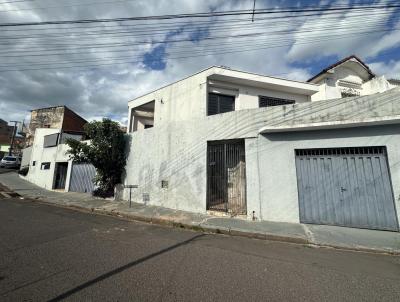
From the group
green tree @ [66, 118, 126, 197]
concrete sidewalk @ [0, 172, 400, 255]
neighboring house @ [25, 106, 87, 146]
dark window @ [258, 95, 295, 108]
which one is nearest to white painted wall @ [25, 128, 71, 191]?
green tree @ [66, 118, 126, 197]

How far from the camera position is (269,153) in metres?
8.02

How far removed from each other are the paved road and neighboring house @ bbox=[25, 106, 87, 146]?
87.3 ft

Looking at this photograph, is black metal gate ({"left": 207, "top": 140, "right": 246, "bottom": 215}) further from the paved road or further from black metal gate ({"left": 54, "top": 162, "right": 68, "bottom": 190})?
black metal gate ({"left": 54, "top": 162, "right": 68, "bottom": 190})

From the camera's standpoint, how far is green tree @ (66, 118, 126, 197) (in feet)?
40.0

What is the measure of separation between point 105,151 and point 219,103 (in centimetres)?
659

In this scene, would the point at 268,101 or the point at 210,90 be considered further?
the point at 268,101

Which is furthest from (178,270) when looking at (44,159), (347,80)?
(44,159)

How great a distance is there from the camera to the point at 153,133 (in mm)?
11555

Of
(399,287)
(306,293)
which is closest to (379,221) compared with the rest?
(399,287)

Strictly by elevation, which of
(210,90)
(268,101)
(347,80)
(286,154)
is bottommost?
(286,154)

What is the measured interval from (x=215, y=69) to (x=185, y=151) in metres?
4.09

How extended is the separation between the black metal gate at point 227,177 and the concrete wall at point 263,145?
1.08 ft

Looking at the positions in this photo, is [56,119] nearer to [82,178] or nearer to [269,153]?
[82,178]

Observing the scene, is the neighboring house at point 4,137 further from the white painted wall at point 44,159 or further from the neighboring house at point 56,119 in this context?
the white painted wall at point 44,159
